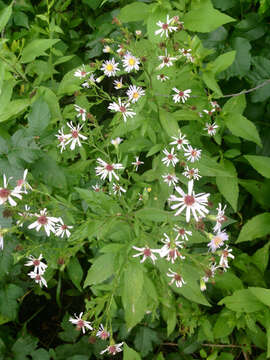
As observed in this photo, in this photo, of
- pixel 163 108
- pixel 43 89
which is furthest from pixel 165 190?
pixel 43 89

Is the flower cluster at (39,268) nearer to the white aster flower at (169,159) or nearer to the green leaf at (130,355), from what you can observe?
the green leaf at (130,355)

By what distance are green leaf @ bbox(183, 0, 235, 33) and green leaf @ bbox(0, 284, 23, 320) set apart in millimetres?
2005

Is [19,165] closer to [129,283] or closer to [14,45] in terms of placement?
[129,283]

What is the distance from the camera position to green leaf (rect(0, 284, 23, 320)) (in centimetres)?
217

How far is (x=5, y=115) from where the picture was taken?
1.88 m

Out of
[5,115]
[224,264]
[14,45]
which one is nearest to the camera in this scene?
[224,264]

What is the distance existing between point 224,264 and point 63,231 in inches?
32.8

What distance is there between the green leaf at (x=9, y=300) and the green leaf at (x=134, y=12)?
1897mm

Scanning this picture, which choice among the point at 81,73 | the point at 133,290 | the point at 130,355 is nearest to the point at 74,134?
the point at 81,73

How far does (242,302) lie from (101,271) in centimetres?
93

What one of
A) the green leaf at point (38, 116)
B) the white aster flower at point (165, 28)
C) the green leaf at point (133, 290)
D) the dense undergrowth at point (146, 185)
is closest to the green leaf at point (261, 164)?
the dense undergrowth at point (146, 185)

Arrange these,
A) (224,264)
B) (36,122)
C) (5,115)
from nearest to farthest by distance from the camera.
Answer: (224,264), (36,122), (5,115)

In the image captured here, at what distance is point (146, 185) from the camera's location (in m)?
1.79

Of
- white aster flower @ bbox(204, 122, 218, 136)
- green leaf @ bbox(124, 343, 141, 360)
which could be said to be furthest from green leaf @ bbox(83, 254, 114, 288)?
white aster flower @ bbox(204, 122, 218, 136)
